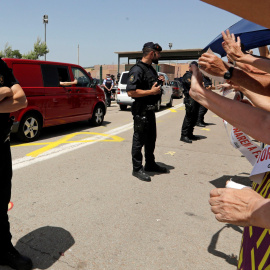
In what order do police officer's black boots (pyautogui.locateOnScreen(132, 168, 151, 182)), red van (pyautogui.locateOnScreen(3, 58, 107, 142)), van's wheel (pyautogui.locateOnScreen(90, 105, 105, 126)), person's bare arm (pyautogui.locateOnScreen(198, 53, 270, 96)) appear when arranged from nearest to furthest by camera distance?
1. person's bare arm (pyautogui.locateOnScreen(198, 53, 270, 96))
2. police officer's black boots (pyautogui.locateOnScreen(132, 168, 151, 182))
3. red van (pyautogui.locateOnScreen(3, 58, 107, 142))
4. van's wheel (pyautogui.locateOnScreen(90, 105, 105, 126))

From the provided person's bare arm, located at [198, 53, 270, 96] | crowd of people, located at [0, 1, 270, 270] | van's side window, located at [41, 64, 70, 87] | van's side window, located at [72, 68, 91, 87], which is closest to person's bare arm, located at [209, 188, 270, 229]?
crowd of people, located at [0, 1, 270, 270]

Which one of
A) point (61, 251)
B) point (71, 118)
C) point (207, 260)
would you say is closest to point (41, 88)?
point (71, 118)

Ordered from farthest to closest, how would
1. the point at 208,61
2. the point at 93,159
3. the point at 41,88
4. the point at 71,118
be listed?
the point at 71,118, the point at 41,88, the point at 93,159, the point at 208,61

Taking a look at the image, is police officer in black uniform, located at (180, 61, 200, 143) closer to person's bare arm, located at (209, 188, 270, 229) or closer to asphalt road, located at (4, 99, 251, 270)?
asphalt road, located at (4, 99, 251, 270)

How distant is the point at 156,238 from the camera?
2.70 meters

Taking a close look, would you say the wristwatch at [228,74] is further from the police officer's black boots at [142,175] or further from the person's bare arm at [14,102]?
the police officer's black boots at [142,175]

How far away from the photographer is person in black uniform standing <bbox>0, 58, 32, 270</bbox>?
2062 mm

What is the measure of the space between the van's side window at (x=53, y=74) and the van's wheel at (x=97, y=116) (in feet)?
5.24

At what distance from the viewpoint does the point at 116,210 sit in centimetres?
325

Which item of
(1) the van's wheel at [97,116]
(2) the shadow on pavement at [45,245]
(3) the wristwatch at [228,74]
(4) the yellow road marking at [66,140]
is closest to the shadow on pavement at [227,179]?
(2) the shadow on pavement at [45,245]

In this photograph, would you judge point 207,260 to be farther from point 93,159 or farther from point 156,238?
point 93,159

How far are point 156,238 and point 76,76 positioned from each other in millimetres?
6248

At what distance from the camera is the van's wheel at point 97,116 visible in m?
8.73

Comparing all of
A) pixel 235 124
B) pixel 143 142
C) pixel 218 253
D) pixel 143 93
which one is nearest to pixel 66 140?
pixel 143 142
